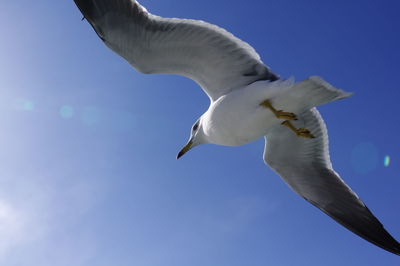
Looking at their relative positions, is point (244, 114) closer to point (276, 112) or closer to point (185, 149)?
point (276, 112)

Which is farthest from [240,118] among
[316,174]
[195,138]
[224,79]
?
[316,174]

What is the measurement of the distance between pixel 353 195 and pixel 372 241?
0.89 meters

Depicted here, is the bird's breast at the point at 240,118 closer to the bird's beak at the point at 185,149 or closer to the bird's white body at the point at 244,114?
the bird's white body at the point at 244,114

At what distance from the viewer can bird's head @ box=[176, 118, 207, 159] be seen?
7138mm

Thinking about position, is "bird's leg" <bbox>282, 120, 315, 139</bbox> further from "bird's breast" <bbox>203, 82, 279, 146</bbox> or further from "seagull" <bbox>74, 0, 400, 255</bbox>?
"bird's breast" <bbox>203, 82, 279, 146</bbox>

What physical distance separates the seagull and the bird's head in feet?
0.06

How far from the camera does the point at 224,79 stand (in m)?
6.47

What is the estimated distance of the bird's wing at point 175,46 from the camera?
18.8 feet

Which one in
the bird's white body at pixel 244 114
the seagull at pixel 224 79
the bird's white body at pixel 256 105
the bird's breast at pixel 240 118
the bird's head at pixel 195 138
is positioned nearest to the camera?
the bird's white body at pixel 256 105

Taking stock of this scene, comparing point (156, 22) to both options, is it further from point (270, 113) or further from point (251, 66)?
point (270, 113)

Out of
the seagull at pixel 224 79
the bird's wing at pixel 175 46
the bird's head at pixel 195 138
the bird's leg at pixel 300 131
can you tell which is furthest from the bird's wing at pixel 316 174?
the bird's wing at pixel 175 46

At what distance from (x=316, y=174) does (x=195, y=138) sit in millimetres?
2344

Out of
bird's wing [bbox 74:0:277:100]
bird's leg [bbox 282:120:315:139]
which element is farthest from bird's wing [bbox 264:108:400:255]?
bird's wing [bbox 74:0:277:100]

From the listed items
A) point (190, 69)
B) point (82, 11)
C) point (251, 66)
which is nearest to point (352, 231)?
point (251, 66)
